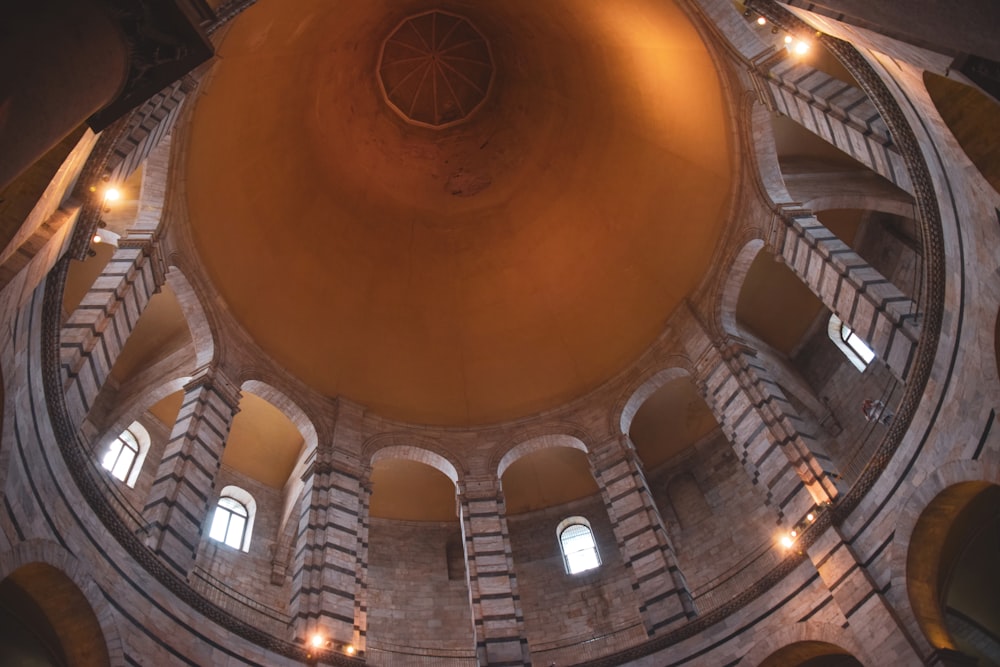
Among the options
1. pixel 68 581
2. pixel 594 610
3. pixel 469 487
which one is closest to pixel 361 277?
pixel 469 487

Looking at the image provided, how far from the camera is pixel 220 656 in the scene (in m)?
10.4

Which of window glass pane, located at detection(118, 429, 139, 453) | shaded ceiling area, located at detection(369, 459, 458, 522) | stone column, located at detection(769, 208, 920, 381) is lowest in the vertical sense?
stone column, located at detection(769, 208, 920, 381)

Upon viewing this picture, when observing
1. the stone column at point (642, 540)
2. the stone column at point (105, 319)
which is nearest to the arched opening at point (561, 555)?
the stone column at point (642, 540)

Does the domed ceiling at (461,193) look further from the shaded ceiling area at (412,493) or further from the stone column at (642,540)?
the stone column at (642,540)

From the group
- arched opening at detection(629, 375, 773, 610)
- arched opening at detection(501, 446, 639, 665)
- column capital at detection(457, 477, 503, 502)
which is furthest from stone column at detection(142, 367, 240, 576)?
arched opening at detection(629, 375, 773, 610)

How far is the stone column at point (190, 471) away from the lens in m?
11.3

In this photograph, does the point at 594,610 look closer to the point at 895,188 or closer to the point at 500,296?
the point at 500,296

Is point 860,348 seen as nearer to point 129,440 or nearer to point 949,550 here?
point 949,550

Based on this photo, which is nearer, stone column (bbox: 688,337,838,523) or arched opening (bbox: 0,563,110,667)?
arched opening (bbox: 0,563,110,667)

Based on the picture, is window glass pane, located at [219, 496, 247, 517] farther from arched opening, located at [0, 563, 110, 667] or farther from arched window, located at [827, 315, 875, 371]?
arched window, located at [827, 315, 875, 371]

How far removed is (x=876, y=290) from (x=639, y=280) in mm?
6164

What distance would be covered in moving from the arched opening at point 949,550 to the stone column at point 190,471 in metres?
9.54

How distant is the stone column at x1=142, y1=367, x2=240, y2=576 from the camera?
11.3 meters

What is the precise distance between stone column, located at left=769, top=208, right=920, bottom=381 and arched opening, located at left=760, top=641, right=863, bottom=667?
3807 mm
